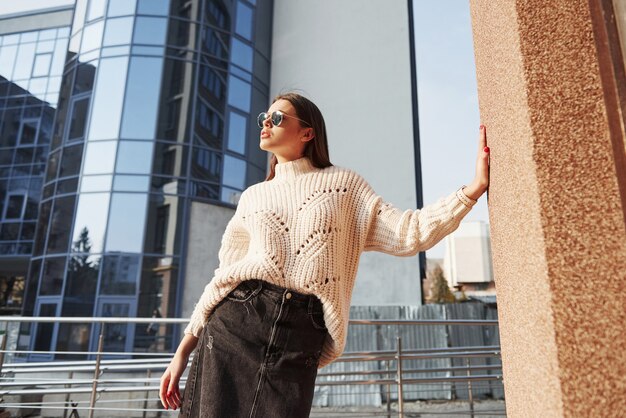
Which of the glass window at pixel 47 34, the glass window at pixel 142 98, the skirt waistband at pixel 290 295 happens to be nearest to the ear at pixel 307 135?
the skirt waistband at pixel 290 295

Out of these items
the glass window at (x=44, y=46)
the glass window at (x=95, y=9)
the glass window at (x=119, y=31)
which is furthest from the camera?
the glass window at (x=44, y=46)

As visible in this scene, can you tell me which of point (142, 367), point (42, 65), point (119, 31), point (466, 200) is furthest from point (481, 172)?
point (42, 65)

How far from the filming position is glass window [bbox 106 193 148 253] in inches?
448

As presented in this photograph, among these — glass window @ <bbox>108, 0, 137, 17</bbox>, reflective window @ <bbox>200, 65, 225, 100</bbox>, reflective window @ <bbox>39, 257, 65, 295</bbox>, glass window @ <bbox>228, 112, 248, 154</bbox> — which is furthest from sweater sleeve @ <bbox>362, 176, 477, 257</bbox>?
glass window @ <bbox>108, 0, 137, 17</bbox>

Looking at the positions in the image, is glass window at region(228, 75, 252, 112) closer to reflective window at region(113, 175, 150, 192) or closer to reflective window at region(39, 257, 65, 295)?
reflective window at region(113, 175, 150, 192)

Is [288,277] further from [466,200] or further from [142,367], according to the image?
[142,367]

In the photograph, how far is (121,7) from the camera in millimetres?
13008

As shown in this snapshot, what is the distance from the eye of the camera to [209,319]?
1.57 metres

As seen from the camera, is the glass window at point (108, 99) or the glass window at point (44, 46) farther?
the glass window at point (44, 46)

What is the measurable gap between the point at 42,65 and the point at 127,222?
379 inches

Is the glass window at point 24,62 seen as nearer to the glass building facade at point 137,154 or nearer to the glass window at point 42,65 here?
the glass window at point 42,65

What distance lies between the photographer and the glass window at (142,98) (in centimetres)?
1216

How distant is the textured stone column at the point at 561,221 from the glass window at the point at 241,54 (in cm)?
1384

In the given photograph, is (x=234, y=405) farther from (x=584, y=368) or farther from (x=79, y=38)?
(x=79, y=38)
